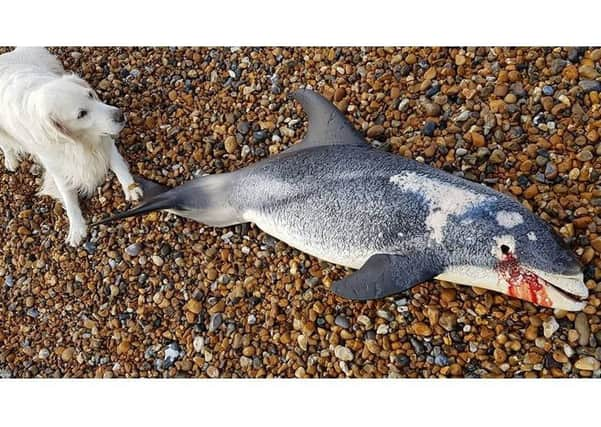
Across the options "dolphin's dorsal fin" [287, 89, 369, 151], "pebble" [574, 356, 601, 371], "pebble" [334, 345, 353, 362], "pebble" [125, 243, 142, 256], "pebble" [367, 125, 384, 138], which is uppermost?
"dolphin's dorsal fin" [287, 89, 369, 151]

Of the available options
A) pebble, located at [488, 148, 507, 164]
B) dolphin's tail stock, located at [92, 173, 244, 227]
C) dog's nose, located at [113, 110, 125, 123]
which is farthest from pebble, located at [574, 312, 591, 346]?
dog's nose, located at [113, 110, 125, 123]

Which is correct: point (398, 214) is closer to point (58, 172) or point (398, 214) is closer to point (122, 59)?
point (58, 172)

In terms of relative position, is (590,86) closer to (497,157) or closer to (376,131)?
(497,157)

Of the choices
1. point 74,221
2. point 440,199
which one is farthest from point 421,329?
point 74,221

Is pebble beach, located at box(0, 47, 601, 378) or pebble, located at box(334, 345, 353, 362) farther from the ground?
pebble beach, located at box(0, 47, 601, 378)

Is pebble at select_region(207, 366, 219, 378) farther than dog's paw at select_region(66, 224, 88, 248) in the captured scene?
No

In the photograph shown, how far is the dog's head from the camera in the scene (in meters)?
2.78

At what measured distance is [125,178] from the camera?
3494 mm

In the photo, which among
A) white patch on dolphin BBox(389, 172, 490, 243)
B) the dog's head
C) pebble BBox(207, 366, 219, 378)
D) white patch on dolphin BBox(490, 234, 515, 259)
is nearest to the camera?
white patch on dolphin BBox(490, 234, 515, 259)

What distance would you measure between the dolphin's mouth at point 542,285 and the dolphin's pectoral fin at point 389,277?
1.00ft

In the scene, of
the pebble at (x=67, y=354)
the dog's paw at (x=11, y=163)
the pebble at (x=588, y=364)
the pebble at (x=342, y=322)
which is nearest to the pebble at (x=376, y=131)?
the pebble at (x=342, y=322)

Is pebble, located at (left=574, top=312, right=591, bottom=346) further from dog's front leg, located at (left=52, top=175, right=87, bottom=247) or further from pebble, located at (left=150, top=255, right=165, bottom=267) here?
dog's front leg, located at (left=52, top=175, right=87, bottom=247)

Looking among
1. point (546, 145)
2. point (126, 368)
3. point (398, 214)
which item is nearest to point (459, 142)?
point (546, 145)

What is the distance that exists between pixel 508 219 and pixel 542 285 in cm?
32
